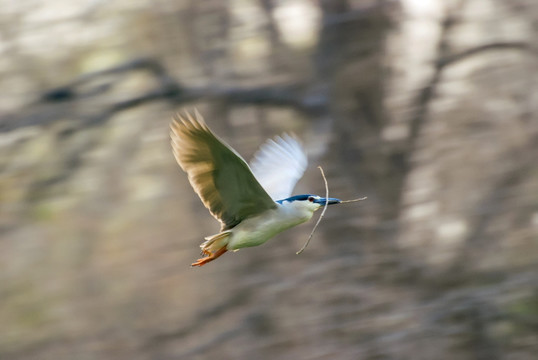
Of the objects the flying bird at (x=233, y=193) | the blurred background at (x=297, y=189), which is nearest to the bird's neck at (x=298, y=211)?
the flying bird at (x=233, y=193)

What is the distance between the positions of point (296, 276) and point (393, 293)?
1.82 ft

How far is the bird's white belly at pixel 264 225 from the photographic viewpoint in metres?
2.77

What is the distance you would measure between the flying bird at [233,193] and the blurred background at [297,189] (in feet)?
6.85

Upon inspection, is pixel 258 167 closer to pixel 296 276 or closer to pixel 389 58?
pixel 296 276

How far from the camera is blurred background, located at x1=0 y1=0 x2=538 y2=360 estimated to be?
500 centimetres

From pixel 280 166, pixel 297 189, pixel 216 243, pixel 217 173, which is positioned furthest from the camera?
pixel 297 189

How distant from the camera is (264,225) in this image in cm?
279

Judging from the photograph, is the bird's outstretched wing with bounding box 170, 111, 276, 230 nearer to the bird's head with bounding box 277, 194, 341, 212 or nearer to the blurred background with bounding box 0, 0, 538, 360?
the bird's head with bounding box 277, 194, 341, 212

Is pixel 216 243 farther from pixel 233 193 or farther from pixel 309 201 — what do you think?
pixel 309 201

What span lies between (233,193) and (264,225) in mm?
143

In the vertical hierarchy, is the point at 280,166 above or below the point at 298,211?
above

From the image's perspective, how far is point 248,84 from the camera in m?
5.37

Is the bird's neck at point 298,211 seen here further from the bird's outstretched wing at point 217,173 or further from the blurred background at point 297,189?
the blurred background at point 297,189

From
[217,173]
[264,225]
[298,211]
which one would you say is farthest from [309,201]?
[217,173]
